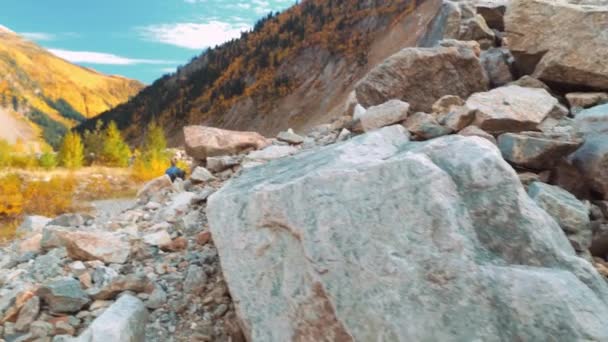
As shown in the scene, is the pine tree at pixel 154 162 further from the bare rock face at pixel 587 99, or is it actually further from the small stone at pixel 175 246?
the bare rock face at pixel 587 99

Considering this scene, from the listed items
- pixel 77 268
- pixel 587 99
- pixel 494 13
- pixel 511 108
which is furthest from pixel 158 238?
pixel 494 13

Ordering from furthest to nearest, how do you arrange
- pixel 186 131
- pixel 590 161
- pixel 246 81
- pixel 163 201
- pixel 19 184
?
pixel 246 81
pixel 19 184
pixel 186 131
pixel 163 201
pixel 590 161

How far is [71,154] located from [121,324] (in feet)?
107

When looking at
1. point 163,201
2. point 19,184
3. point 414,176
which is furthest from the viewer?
point 19,184

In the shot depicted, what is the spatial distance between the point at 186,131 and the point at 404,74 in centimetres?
451

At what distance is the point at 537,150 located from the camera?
4.95 metres

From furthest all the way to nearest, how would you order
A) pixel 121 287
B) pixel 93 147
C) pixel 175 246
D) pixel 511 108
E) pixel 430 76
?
pixel 93 147 → pixel 430 76 → pixel 511 108 → pixel 175 246 → pixel 121 287

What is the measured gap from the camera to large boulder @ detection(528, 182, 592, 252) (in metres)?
4.00

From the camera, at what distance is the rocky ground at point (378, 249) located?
2.92 meters

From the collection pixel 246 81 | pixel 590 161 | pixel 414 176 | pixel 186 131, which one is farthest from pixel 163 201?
pixel 246 81

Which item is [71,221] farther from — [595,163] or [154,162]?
[154,162]

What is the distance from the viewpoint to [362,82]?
27.6ft

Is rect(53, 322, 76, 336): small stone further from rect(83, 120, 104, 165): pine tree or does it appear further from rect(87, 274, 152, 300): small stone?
rect(83, 120, 104, 165): pine tree

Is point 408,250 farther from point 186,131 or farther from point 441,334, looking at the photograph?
point 186,131
